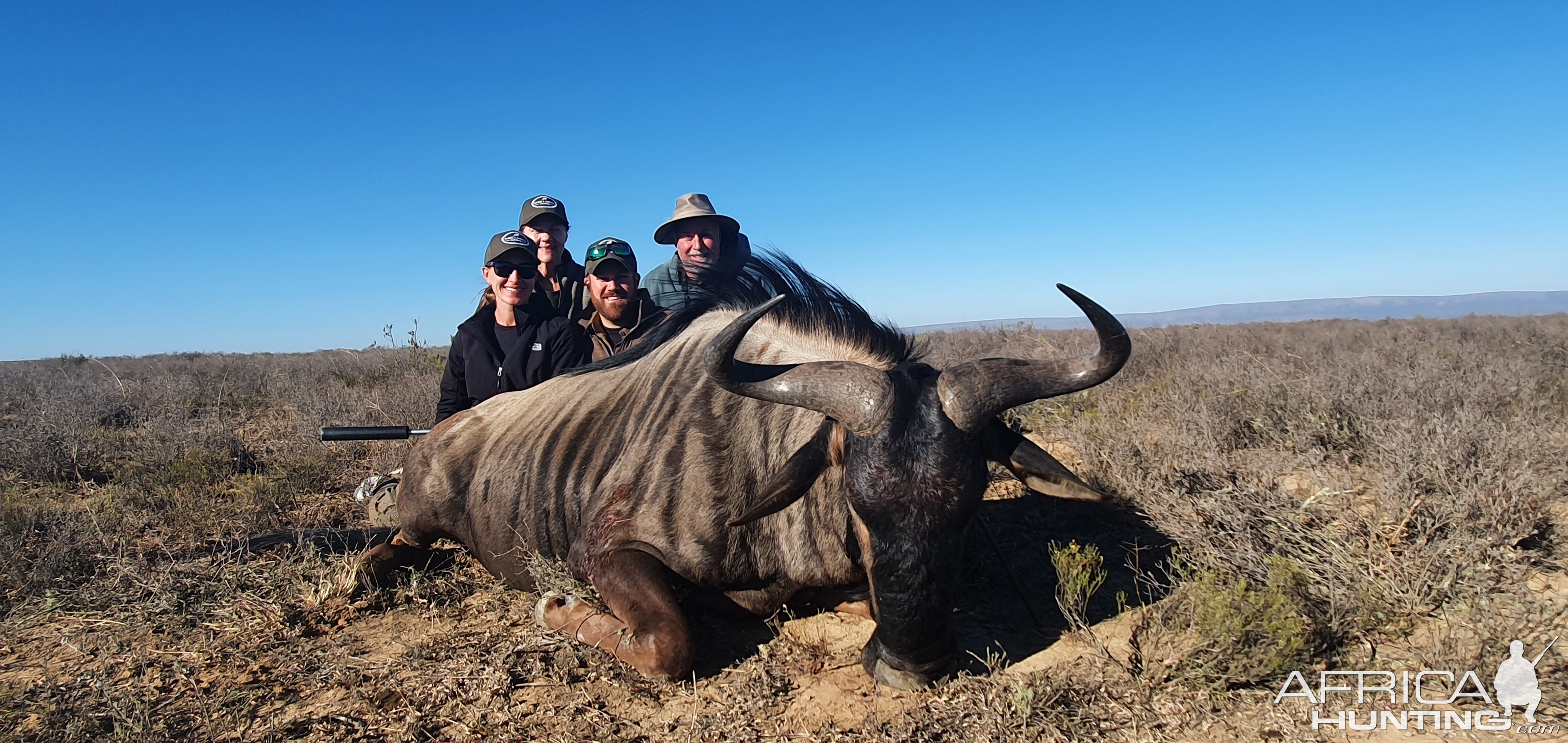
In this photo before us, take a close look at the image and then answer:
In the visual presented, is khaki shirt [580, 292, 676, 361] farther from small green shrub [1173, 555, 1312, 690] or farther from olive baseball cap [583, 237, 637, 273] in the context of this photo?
small green shrub [1173, 555, 1312, 690]

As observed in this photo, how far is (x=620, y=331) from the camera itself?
16.9 feet

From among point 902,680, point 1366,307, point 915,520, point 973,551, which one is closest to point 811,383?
point 915,520

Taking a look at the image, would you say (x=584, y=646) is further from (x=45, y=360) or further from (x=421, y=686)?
(x=45, y=360)

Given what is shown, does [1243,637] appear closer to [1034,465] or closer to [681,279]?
[1034,465]

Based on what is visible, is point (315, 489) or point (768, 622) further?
point (315, 489)

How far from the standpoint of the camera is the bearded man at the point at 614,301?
486 cm

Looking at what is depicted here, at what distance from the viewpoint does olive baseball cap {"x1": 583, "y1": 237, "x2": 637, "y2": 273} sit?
4895mm

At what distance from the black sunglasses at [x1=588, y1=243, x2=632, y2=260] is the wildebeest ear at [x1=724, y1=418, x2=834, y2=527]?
2742 mm

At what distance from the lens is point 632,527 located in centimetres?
315

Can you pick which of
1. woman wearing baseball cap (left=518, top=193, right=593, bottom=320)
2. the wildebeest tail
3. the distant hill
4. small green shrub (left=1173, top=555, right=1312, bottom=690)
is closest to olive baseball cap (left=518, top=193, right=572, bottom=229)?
woman wearing baseball cap (left=518, top=193, right=593, bottom=320)

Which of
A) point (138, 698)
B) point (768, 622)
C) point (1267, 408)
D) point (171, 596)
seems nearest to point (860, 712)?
point (768, 622)

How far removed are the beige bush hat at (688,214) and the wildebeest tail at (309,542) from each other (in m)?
3.19

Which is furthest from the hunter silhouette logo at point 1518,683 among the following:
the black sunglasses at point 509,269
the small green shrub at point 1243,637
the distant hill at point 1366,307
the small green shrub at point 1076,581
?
the distant hill at point 1366,307

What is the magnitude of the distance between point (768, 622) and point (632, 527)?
2.26ft
